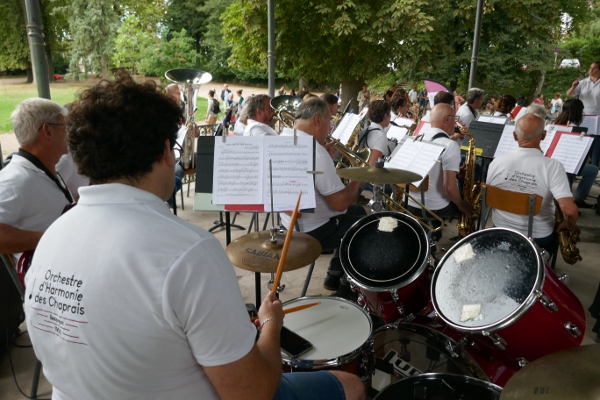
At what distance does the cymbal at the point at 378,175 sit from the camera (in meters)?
2.49

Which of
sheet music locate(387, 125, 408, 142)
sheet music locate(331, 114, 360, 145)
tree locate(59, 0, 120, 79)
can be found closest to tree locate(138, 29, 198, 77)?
tree locate(59, 0, 120, 79)

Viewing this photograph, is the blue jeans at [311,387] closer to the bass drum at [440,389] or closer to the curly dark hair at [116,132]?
the bass drum at [440,389]

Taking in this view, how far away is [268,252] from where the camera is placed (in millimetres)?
2174

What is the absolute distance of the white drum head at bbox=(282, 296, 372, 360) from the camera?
5.65 ft

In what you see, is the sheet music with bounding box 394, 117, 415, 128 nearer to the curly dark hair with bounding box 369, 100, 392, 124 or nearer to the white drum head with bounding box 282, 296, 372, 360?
the curly dark hair with bounding box 369, 100, 392, 124

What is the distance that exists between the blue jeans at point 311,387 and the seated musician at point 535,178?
7.63ft

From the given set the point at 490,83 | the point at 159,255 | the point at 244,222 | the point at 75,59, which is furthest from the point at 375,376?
the point at 75,59

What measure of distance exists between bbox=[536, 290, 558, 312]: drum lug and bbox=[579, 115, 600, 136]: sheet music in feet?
18.5

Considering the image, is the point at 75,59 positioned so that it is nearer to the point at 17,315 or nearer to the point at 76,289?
the point at 17,315

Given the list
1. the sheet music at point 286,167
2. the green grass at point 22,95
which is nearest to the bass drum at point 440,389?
the sheet music at point 286,167

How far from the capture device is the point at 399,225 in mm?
2490

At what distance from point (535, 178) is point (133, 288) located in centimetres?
306

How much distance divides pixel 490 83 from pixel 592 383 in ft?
56.6

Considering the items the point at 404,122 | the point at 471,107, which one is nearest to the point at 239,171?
the point at 404,122
